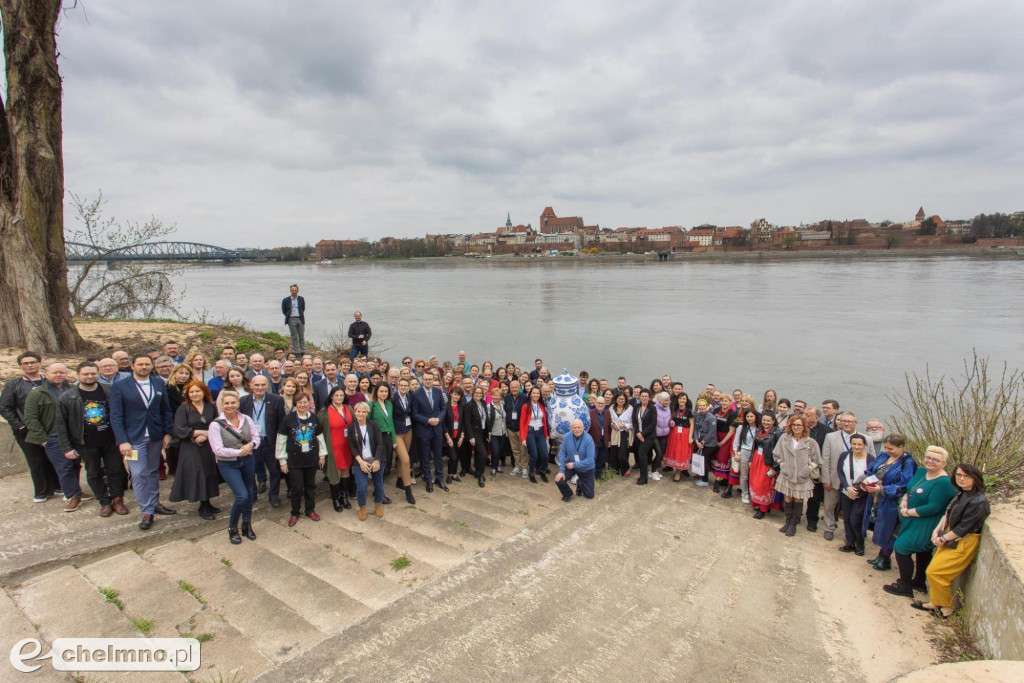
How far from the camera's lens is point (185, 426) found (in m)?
4.71

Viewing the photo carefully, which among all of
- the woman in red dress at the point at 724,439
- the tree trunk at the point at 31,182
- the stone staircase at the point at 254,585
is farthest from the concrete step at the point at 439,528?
the tree trunk at the point at 31,182

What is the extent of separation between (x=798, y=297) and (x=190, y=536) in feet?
136

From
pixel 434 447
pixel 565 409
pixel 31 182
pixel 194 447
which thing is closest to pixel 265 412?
pixel 194 447

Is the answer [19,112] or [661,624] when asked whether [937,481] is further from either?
[19,112]

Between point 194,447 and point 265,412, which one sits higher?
point 265,412

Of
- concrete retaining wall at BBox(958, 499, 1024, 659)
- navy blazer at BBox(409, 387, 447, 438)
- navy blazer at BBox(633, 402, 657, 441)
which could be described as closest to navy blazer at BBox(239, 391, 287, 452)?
navy blazer at BBox(409, 387, 447, 438)

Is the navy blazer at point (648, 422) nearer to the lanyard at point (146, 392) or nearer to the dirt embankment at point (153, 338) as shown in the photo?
the lanyard at point (146, 392)

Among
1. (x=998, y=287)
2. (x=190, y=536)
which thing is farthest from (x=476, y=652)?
(x=998, y=287)

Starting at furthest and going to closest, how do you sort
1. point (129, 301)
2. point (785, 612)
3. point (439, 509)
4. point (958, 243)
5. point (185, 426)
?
point (958, 243)
point (129, 301)
point (439, 509)
point (185, 426)
point (785, 612)

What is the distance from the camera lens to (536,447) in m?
7.15

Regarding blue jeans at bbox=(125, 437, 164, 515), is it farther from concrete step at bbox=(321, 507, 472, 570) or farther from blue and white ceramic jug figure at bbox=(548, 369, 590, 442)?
blue and white ceramic jug figure at bbox=(548, 369, 590, 442)

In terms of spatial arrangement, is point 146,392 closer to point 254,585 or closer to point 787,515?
point 254,585

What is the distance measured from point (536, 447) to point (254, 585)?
3.98 metres

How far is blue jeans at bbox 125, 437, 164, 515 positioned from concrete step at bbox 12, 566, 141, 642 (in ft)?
2.78
